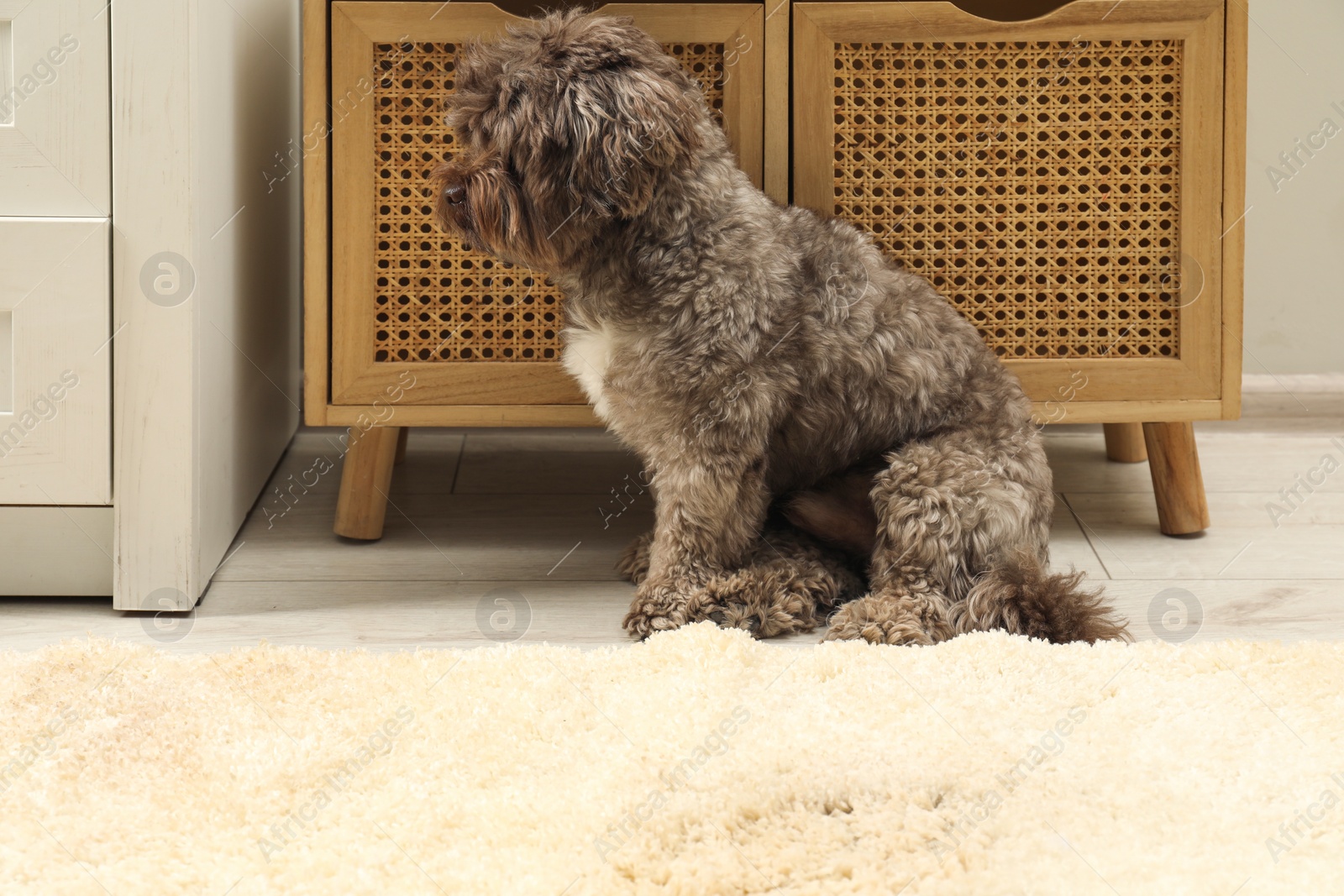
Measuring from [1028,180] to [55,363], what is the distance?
59.7 inches

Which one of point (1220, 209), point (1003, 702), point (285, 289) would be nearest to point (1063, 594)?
point (1003, 702)

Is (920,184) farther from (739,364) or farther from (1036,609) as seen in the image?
(1036,609)

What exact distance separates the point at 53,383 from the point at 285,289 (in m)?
0.80

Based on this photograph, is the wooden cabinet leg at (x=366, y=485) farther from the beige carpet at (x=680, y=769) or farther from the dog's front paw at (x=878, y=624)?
the dog's front paw at (x=878, y=624)

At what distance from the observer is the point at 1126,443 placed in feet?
8.97

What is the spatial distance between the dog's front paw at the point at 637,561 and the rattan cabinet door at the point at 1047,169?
624mm

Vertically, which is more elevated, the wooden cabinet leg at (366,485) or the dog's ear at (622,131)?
the dog's ear at (622,131)

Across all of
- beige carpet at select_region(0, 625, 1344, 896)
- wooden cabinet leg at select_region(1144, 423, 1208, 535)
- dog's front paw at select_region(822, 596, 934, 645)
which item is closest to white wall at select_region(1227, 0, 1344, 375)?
wooden cabinet leg at select_region(1144, 423, 1208, 535)

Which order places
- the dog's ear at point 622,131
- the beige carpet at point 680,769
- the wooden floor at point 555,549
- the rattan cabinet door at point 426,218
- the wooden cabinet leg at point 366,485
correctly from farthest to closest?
the wooden cabinet leg at point 366,485
the rattan cabinet door at point 426,218
the wooden floor at point 555,549
the dog's ear at point 622,131
the beige carpet at point 680,769

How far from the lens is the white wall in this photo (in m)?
2.87

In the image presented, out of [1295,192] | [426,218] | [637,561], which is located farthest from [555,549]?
[1295,192]

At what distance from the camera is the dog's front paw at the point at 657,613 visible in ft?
5.94

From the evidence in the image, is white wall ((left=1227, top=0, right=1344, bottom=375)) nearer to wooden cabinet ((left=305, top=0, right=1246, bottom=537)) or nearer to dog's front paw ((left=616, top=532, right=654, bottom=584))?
wooden cabinet ((left=305, top=0, right=1246, bottom=537))

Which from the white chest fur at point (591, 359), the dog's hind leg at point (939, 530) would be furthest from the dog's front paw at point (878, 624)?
the white chest fur at point (591, 359)
